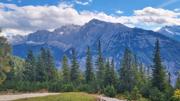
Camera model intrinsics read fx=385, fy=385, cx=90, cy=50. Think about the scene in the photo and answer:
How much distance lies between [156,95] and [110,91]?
15.9 metres

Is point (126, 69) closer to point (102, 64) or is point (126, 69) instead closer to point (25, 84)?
point (102, 64)

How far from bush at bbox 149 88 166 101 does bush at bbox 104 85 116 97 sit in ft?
38.6

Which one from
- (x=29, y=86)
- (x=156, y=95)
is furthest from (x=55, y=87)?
(x=156, y=95)

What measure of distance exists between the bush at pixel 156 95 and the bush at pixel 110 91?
1176cm

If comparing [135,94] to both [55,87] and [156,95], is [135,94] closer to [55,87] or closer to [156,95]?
[156,95]

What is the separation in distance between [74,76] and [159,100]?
47.2m

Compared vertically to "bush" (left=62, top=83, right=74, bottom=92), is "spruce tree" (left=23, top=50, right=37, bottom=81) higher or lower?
higher

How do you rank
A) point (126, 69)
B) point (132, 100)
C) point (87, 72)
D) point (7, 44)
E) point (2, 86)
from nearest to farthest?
point (7, 44), point (132, 100), point (126, 69), point (2, 86), point (87, 72)

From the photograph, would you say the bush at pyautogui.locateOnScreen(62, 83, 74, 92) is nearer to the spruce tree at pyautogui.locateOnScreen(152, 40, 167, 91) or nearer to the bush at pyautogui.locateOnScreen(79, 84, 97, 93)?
the bush at pyautogui.locateOnScreen(79, 84, 97, 93)

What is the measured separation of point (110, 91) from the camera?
298ft

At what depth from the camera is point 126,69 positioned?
97.3m

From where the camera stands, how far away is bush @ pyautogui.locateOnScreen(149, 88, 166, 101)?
73562mm

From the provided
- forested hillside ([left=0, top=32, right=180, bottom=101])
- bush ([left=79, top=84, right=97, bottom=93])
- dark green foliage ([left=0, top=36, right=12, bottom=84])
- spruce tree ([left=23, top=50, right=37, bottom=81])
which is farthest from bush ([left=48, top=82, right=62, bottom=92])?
dark green foliage ([left=0, top=36, right=12, bottom=84])

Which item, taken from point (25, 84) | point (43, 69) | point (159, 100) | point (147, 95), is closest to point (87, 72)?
point (43, 69)
